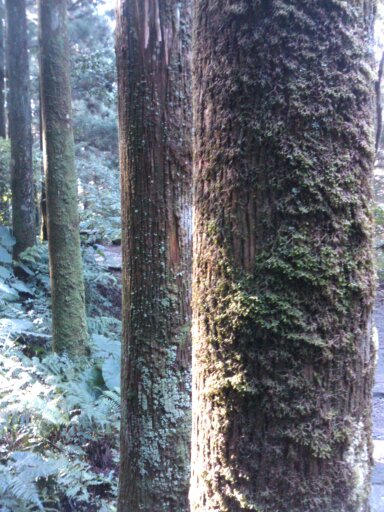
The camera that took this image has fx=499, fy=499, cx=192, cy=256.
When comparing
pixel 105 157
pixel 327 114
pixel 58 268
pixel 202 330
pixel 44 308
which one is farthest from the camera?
pixel 105 157

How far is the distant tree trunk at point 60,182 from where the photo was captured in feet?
23.3

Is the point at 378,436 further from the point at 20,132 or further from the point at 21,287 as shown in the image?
the point at 20,132

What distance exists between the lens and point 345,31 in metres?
1.33

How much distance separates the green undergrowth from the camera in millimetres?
4238

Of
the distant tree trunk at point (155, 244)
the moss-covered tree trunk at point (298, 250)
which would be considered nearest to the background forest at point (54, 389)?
the distant tree trunk at point (155, 244)

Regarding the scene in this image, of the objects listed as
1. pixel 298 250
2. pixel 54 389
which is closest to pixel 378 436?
pixel 54 389

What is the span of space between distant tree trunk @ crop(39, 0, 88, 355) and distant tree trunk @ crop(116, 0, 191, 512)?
12.8 ft

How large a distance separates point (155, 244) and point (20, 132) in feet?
28.8

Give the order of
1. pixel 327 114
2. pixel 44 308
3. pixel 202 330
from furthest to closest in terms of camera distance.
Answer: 1. pixel 44 308
2. pixel 202 330
3. pixel 327 114

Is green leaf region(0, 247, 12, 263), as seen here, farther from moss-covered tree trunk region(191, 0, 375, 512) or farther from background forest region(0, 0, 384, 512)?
moss-covered tree trunk region(191, 0, 375, 512)

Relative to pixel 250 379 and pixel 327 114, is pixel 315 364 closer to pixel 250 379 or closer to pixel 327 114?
pixel 250 379

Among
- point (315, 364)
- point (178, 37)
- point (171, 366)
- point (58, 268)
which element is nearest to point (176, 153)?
point (178, 37)

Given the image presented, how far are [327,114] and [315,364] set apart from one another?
0.67 meters

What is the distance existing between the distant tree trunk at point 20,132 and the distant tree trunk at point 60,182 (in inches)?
160
